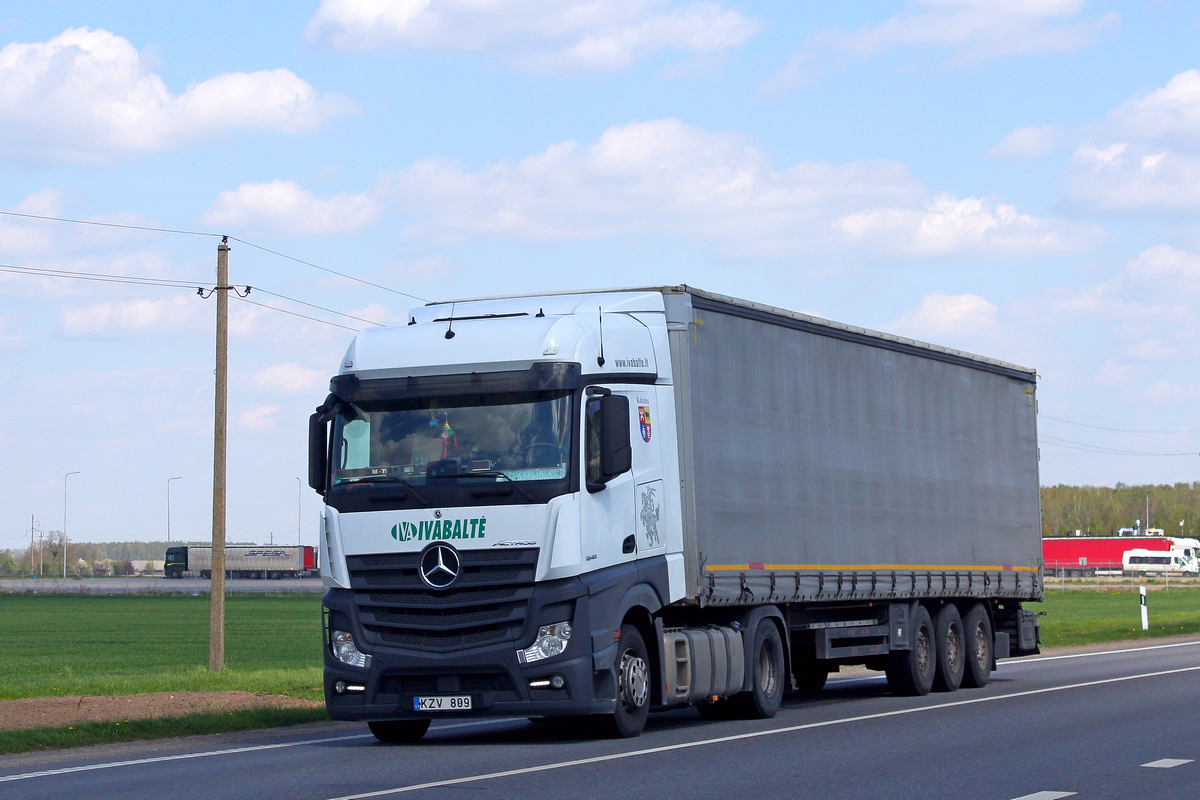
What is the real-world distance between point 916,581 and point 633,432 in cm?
666

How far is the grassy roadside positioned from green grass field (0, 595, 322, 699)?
Result: 97.9 inches

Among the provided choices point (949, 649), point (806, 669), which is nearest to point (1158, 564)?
point (949, 649)

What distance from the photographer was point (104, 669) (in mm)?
31156

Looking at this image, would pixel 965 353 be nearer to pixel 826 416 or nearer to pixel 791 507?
pixel 826 416

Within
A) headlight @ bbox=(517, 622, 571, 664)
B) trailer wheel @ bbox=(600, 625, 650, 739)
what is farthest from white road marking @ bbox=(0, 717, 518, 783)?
trailer wheel @ bbox=(600, 625, 650, 739)

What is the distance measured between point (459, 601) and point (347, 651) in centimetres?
118

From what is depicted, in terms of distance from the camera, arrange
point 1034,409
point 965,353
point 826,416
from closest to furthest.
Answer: point 826,416
point 965,353
point 1034,409

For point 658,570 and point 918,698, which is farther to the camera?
point 918,698

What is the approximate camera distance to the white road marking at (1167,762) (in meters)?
11.1

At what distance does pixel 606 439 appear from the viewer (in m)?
12.8

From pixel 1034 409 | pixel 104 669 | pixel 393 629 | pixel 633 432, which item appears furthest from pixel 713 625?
pixel 104 669

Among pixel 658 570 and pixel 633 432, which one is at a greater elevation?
pixel 633 432

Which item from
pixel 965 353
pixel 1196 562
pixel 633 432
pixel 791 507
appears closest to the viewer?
pixel 633 432

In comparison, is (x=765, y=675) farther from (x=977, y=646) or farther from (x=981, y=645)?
(x=981, y=645)
